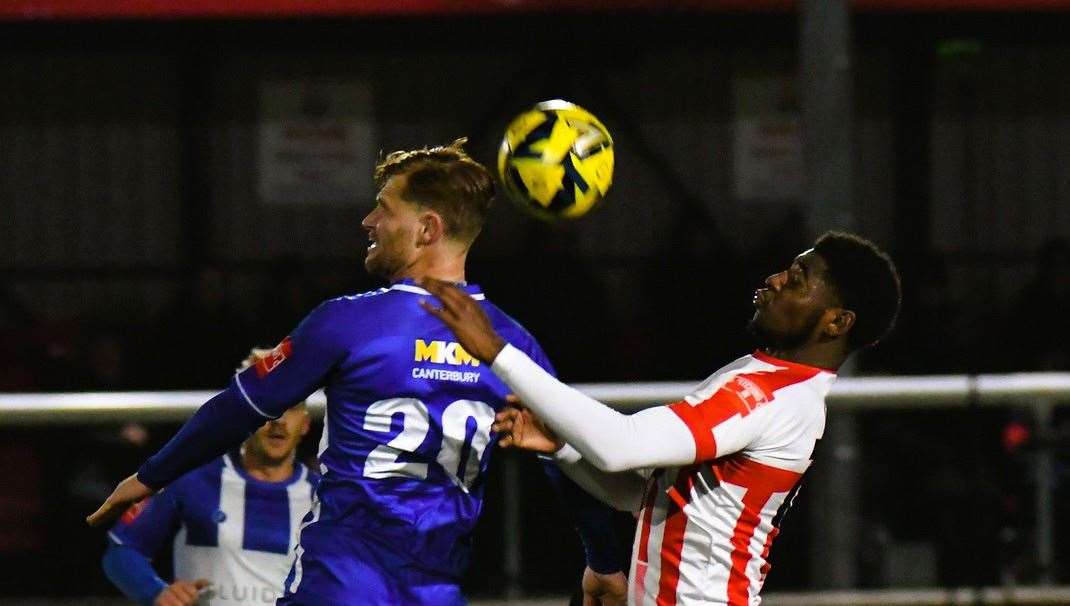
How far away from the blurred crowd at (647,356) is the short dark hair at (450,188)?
8.15 feet

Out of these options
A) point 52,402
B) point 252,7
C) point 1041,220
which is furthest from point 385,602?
point 1041,220

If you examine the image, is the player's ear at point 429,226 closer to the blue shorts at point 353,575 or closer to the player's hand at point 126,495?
the blue shorts at point 353,575

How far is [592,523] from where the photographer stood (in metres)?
4.26

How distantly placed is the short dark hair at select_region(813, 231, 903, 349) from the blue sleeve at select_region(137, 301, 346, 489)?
108 cm

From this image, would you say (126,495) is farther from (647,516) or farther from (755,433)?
(755,433)

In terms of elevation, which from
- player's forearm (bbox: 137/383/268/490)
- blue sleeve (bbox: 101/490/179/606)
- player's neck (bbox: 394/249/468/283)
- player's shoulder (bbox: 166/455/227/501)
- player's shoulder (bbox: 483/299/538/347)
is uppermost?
player's neck (bbox: 394/249/468/283)

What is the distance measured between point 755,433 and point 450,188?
2.90 ft

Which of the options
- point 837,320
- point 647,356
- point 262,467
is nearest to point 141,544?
point 262,467

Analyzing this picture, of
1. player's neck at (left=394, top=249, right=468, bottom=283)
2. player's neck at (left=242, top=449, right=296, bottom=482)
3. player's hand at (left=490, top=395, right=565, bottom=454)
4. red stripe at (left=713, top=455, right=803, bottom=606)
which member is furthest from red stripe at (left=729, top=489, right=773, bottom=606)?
player's neck at (left=242, top=449, right=296, bottom=482)

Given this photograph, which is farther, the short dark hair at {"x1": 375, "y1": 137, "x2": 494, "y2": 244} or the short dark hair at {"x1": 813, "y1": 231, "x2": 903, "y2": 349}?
the short dark hair at {"x1": 375, "y1": 137, "x2": 494, "y2": 244}

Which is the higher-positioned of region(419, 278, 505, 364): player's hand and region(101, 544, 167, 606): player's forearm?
region(419, 278, 505, 364): player's hand

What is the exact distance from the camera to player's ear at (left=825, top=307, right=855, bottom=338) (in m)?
3.90

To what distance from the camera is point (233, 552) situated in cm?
504

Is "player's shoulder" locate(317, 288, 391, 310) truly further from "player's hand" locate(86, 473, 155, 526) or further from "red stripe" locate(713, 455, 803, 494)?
"red stripe" locate(713, 455, 803, 494)
